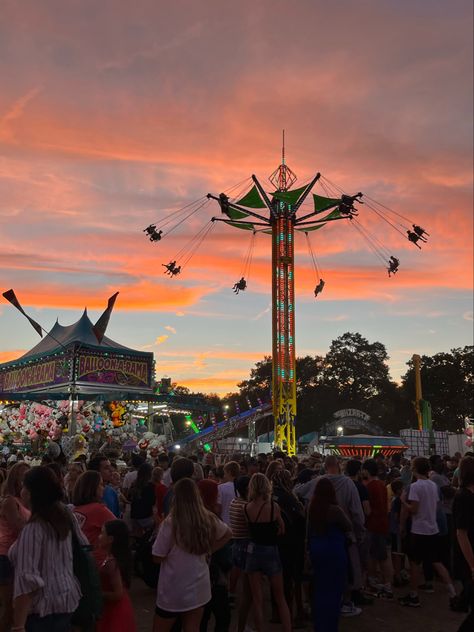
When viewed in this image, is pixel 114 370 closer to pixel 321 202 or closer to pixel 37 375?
pixel 37 375

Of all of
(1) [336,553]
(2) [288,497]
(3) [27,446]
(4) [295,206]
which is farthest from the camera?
(4) [295,206]

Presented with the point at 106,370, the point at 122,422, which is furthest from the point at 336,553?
the point at 106,370

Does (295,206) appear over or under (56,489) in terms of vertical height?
over

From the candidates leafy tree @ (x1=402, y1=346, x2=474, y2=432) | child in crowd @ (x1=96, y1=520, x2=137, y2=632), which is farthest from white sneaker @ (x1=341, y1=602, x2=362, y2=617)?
leafy tree @ (x1=402, y1=346, x2=474, y2=432)

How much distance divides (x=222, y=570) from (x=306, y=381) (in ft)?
221

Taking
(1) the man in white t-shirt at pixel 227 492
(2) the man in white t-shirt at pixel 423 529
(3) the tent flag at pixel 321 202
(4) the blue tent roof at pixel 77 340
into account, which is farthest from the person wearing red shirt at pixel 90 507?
(4) the blue tent roof at pixel 77 340

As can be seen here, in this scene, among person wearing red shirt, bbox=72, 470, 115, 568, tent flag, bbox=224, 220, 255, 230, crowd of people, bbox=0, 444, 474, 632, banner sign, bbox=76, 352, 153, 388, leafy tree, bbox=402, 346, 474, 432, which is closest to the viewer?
crowd of people, bbox=0, 444, 474, 632

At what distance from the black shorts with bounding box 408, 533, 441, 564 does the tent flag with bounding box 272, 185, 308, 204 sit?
21893mm

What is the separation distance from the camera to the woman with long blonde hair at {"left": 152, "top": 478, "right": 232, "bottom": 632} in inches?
161

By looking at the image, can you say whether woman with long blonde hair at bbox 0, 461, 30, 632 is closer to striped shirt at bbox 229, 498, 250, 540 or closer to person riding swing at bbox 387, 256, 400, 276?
striped shirt at bbox 229, 498, 250, 540

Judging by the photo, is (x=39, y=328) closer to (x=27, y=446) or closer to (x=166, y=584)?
(x=27, y=446)

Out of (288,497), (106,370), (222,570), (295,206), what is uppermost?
(295,206)

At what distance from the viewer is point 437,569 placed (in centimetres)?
769

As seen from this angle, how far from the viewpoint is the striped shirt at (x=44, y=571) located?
332cm
